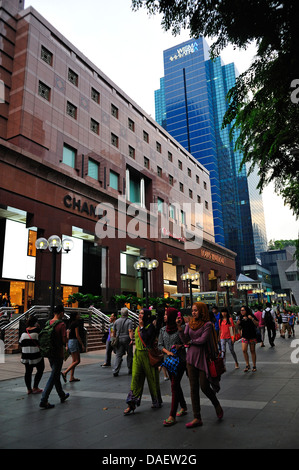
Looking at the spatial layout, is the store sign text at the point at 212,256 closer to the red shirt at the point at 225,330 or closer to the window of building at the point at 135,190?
the window of building at the point at 135,190

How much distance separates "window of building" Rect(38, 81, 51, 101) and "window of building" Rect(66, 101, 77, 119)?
2145 mm

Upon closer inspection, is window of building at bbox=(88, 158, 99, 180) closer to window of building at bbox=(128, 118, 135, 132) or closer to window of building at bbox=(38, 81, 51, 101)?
window of building at bbox=(38, 81, 51, 101)

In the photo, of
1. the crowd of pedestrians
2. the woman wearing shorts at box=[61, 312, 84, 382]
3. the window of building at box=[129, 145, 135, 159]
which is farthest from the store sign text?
the crowd of pedestrians

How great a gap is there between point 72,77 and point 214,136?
325ft

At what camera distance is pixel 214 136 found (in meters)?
121

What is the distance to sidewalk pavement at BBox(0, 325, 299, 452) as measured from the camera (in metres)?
4.05

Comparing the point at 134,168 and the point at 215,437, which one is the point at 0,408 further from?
the point at 134,168

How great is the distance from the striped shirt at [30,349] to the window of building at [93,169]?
2336cm

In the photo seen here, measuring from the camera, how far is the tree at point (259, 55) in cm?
377

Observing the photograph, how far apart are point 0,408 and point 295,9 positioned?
8053mm

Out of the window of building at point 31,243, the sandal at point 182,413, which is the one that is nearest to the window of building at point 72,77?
the window of building at point 31,243

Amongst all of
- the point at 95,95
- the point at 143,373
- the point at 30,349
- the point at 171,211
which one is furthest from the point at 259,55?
the point at 171,211
